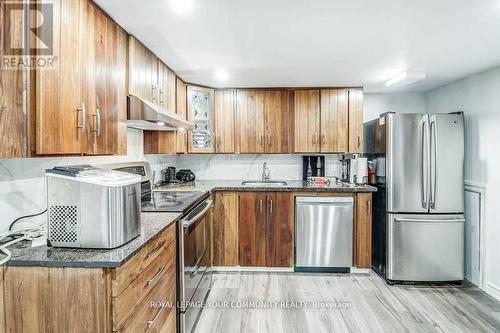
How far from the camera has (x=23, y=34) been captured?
43.0 inches

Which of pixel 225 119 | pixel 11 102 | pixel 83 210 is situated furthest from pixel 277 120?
pixel 11 102

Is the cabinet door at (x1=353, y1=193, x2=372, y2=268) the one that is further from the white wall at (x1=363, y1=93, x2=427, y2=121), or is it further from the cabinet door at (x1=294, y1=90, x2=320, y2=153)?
the white wall at (x1=363, y1=93, x2=427, y2=121)

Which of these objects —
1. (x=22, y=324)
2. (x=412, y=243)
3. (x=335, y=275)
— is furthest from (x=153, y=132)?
(x=412, y=243)

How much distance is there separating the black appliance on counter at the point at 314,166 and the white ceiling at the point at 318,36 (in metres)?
1.17

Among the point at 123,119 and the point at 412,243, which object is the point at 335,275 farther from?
the point at 123,119

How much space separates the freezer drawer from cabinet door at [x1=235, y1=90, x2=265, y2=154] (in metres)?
1.83

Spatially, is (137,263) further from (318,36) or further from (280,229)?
(280,229)

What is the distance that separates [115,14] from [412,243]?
3293 millimetres

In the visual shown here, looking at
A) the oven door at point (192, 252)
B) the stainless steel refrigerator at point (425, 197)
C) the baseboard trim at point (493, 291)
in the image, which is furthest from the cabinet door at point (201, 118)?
the baseboard trim at point (493, 291)

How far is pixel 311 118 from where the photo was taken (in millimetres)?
3533

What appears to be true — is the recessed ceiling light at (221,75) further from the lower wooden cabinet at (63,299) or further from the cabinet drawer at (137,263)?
the lower wooden cabinet at (63,299)

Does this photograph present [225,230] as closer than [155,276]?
No

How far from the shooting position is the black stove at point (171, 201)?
198cm

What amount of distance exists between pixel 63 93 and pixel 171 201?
3.86 ft
